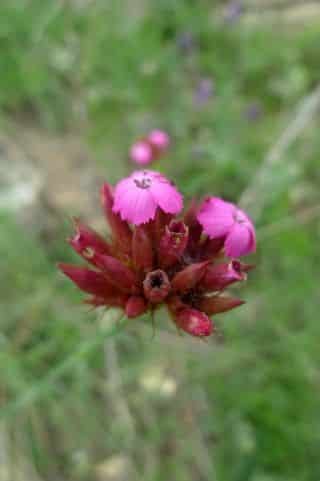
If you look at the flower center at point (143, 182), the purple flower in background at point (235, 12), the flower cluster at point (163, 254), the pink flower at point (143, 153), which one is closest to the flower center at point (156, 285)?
the flower cluster at point (163, 254)

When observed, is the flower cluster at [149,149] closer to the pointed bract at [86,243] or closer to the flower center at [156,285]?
the pointed bract at [86,243]

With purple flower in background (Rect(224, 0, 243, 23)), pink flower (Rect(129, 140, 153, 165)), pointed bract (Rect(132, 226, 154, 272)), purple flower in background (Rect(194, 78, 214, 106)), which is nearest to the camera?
pointed bract (Rect(132, 226, 154, 272))

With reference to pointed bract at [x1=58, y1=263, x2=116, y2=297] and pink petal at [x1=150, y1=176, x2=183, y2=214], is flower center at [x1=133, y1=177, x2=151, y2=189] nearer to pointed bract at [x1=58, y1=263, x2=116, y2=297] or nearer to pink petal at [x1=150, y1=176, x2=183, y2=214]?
pink petal at [x1=150, y1=176, x2=183, y2=214]

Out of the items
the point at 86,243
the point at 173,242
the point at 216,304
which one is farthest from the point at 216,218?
the point at 86,243

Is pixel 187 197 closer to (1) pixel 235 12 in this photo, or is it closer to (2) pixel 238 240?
(1) pixel 235 12

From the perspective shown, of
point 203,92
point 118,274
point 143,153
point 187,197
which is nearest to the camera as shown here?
point 118,274

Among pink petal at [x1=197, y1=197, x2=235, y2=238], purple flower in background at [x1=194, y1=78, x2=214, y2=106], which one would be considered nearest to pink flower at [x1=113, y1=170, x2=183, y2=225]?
pink petal at [x1=197, y1=197, x2=235, y2=238]

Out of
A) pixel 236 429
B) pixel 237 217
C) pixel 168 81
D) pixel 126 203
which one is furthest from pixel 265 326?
pixel 168 81
